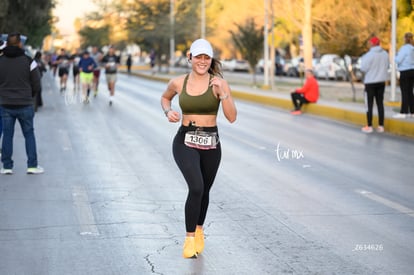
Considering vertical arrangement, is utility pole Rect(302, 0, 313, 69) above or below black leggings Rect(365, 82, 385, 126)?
above

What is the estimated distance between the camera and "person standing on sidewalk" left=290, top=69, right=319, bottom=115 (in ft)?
81.1

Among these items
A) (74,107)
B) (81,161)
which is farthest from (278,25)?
(81,161)

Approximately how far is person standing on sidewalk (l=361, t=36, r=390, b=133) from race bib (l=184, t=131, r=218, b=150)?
11624mm

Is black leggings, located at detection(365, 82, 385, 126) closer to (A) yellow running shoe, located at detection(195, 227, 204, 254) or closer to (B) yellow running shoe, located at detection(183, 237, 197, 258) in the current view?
(A) yellow running shoe, located at detection(195, 227, 204, 254)

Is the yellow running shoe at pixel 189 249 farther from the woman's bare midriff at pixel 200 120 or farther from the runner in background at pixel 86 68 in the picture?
the runner in background at pixel 86 68

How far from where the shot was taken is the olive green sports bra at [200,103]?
7266 mm

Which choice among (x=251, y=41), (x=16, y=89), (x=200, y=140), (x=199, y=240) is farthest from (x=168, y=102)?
(x=251, y=41)

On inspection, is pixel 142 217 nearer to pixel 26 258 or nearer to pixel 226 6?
pixel 26 258

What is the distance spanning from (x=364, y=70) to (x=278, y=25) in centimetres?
4851

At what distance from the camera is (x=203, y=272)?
6789 millimetres

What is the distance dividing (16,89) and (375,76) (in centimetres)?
877

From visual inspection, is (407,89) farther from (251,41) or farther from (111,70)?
(251,41)

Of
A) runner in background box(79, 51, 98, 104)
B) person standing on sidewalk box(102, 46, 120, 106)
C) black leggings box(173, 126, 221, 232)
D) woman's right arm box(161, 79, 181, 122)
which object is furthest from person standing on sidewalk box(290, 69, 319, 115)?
black leggings box(173, 126, 221, 232)

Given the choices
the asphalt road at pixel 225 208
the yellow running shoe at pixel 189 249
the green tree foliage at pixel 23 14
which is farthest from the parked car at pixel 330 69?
the yellow running shoe at pixel 189 249
